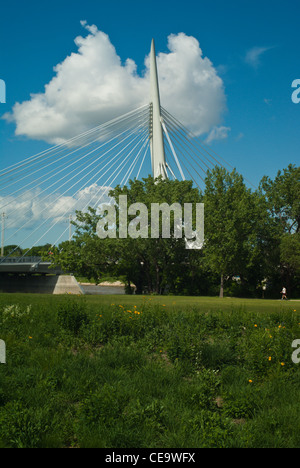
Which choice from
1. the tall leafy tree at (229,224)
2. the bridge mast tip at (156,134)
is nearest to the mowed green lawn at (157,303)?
the tall leafy tree at (229,224)

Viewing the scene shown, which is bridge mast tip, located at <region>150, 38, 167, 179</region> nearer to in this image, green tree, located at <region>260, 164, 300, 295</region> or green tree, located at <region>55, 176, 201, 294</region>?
green tree, located at <region>55, 176, 201, 294</region>

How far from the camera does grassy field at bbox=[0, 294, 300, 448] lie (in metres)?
4.75

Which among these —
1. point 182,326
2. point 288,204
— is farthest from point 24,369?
point 288,204

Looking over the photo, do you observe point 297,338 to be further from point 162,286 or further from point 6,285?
point 6,285

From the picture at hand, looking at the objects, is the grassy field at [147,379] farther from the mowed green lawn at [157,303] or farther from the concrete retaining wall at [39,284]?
the concrete retaining wall at [39,284]

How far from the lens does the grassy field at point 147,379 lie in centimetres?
475

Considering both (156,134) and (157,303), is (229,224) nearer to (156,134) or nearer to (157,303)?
(156,134)

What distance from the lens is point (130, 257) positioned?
32.1 meters

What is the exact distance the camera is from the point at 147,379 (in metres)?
6.20

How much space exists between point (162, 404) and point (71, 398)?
4.12 feet

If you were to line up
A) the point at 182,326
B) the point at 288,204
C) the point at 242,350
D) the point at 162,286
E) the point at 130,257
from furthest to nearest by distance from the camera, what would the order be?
1. the point at 288,204
2. the point at 162,286
3. the point at 130,257
4. the point at 182,326
5. the point at 242,350

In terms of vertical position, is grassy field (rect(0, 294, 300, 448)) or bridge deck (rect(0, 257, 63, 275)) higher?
bridge deck (rect(0, 257, 63, 275))

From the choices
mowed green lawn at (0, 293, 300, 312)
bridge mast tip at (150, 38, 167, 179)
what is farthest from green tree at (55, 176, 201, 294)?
mowed green lawn at (0, 293, 300, 312)

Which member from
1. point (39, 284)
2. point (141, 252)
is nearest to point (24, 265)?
point (39, 284)
